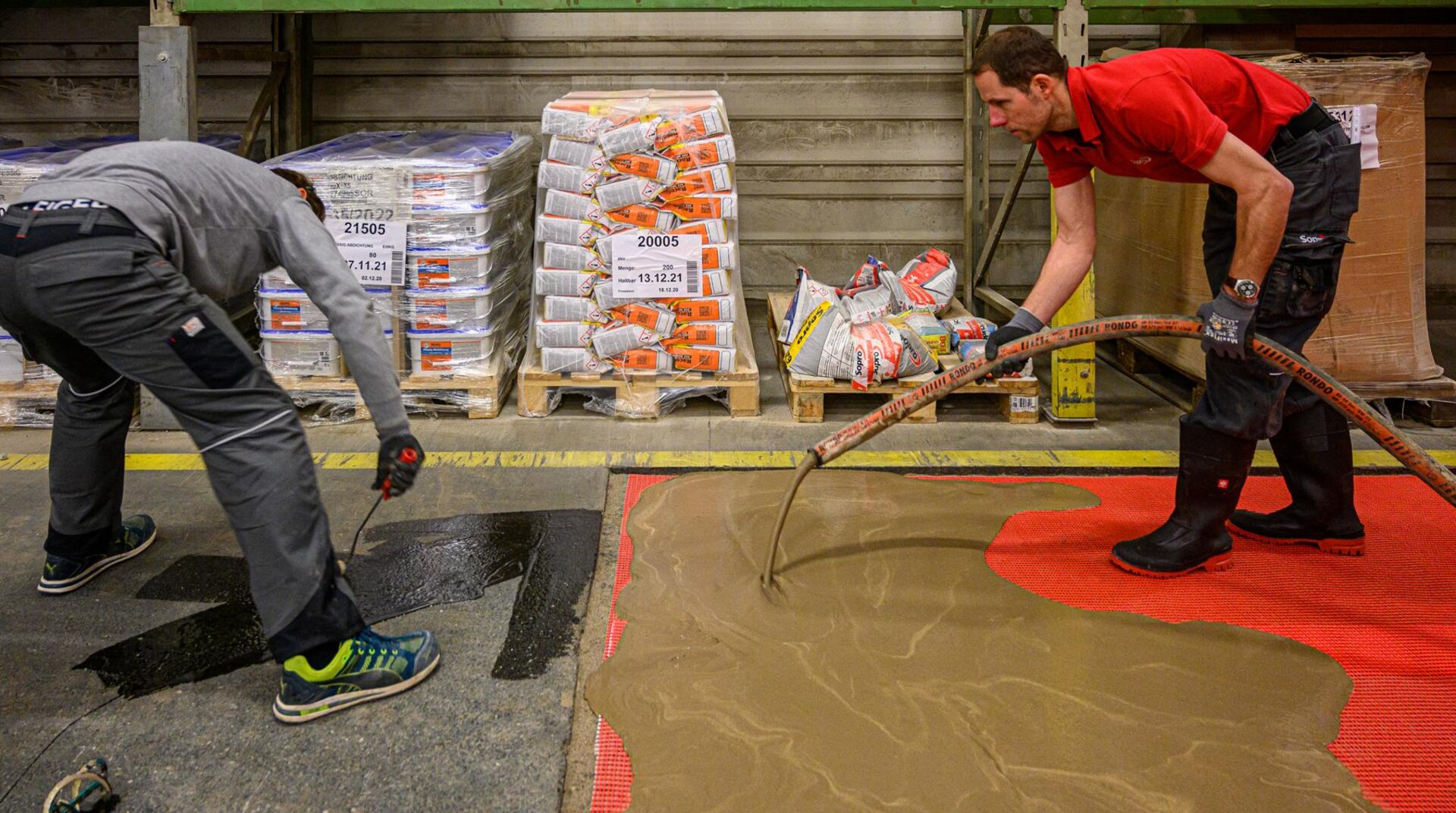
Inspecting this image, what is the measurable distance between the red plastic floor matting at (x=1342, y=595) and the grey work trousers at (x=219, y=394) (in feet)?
2.90

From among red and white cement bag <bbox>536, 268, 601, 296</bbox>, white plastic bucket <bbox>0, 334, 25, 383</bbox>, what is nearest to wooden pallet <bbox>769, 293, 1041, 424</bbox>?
red and white cement bag <bbox>536, 268, 601, 296</bbox>

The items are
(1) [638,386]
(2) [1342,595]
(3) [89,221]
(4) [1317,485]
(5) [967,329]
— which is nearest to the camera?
(3) [89,221]

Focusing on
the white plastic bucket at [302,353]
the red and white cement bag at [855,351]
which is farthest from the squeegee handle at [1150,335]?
the white plastic bucket at [302,353]

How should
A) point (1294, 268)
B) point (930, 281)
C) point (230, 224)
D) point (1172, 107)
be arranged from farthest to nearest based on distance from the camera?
1. point (930, 281)
2. point (1294, 268)
3. point (1172, 107)
4. point (230, 224)

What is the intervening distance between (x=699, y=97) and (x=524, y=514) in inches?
105

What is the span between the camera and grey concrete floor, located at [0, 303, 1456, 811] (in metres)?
2.55

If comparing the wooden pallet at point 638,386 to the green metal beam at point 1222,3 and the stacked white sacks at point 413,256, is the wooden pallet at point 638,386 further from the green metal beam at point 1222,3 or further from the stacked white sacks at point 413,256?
the green metal beam at point 1222,3

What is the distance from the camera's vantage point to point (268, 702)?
9.59 ft

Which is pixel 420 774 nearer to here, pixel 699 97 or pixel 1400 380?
pixel 699 97

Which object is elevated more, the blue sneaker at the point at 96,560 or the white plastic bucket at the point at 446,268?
the white plastic bucket at the point at 446,268

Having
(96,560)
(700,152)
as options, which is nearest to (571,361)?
(700,152)

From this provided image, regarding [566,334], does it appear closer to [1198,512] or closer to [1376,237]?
[1198,512]

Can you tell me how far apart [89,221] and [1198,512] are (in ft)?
11.3

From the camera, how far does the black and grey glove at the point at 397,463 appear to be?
2.70 metres
